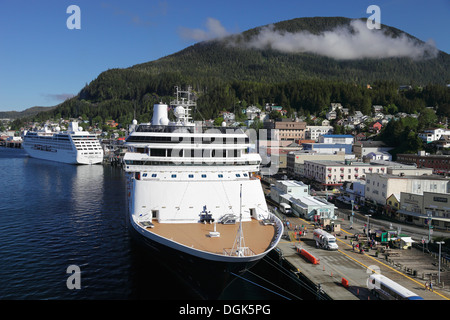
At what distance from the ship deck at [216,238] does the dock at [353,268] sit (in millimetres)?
4499

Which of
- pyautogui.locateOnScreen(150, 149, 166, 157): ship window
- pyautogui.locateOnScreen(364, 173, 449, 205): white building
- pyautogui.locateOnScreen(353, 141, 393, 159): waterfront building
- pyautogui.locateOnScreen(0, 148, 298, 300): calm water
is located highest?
pyautogui.locateOnScreen(150, 149, 166, 157): ship window

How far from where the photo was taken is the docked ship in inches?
3888

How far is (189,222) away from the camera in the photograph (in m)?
23.4

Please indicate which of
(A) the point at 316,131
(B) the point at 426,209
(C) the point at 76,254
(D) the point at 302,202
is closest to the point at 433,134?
(A) the point at 316,131

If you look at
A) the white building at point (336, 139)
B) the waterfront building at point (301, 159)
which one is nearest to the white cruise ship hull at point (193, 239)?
the waterfront building at point (301, 159)

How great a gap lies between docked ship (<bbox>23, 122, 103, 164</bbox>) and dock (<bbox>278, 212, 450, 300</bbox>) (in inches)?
3245

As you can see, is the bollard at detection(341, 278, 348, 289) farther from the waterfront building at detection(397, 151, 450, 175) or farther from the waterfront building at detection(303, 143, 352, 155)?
the waterfront building at detection(303, 143, 352, 155)

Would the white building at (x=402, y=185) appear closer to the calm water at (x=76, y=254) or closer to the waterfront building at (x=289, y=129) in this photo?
the calm water at (x=76, y=254)

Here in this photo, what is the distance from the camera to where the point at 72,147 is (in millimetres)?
99438

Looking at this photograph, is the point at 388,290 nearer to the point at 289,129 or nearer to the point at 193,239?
the point at 193,239

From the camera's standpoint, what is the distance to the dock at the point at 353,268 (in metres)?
21.2

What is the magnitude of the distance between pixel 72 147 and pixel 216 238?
9059 cm

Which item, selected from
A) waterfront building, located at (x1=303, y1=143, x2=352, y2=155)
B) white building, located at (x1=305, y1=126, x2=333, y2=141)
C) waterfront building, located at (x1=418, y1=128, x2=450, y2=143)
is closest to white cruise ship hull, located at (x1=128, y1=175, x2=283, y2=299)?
waterfront building, located at (x1=303, y1=143, x2=352, y2=155)

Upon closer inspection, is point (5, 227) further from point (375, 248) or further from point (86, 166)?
point (86, 166)
